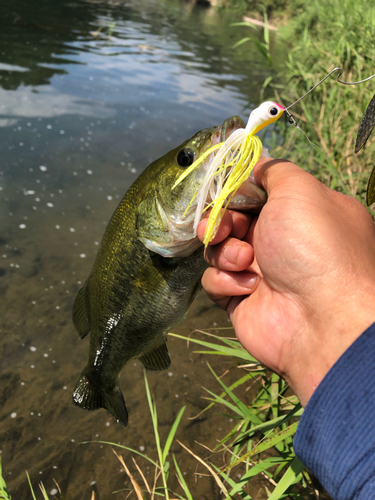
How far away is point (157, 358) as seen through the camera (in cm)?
253

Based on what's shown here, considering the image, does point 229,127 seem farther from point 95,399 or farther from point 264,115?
point 95,399

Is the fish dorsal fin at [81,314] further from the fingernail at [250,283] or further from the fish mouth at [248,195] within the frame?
the fish mouth at [248,195]

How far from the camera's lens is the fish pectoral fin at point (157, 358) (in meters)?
2.52

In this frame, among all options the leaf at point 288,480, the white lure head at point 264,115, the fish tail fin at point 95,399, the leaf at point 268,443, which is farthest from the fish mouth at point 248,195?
the fish tail fin at point 95,399

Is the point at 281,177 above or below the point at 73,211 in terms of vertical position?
above

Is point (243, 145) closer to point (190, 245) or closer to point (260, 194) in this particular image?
point (260, 194)

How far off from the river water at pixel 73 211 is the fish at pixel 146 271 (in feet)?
4.26

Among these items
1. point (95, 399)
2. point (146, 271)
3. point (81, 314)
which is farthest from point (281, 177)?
Result: point (95, 399)

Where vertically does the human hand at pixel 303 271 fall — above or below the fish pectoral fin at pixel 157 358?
above

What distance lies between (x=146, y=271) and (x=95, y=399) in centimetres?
100

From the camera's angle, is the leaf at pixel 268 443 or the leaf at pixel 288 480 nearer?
the leaf at pixel 288 480

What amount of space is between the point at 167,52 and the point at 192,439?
1699 cm

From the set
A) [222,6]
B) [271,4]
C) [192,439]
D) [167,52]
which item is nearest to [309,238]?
[192,439]

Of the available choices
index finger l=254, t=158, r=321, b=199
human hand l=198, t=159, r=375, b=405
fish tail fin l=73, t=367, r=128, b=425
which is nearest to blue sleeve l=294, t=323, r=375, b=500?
human hand l=198, t=159, r=375, b=405
